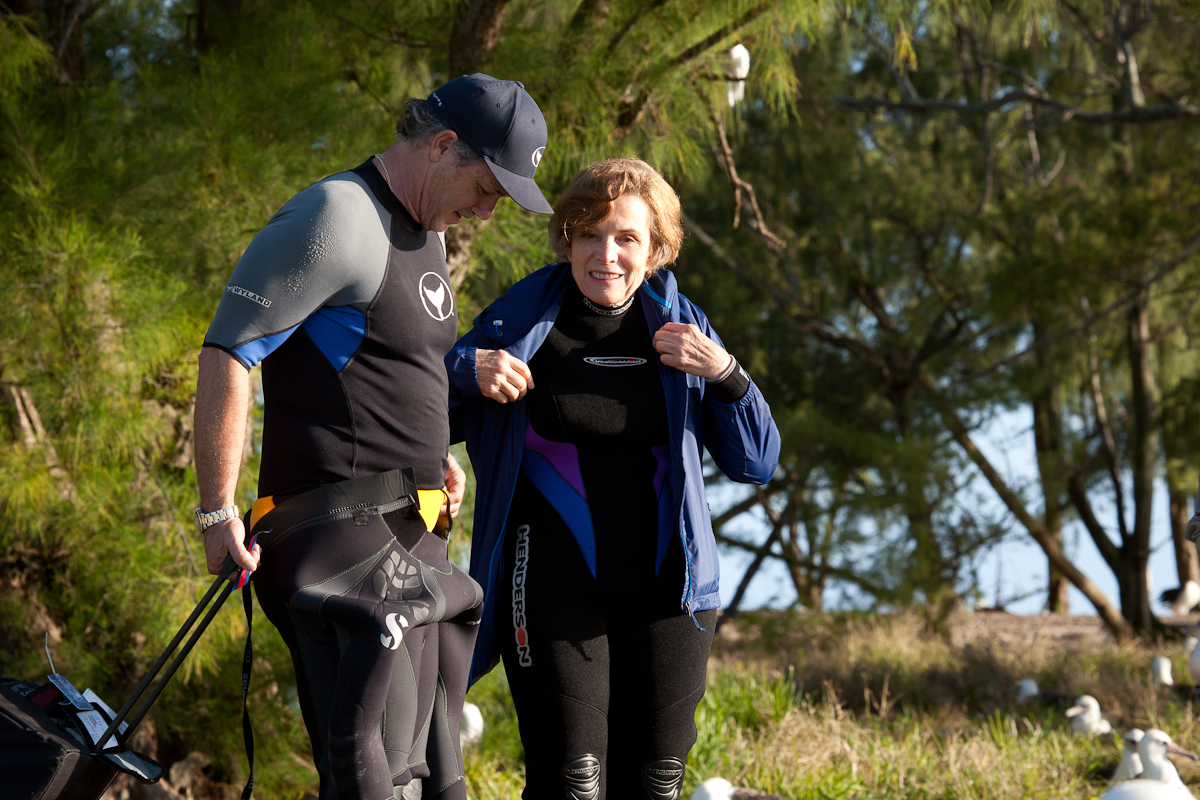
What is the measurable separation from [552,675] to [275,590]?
55 centimetres

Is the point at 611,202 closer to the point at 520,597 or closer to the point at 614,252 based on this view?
the point at 614,252

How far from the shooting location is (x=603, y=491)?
1.86m

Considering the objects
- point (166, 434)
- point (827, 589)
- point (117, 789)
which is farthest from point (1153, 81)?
point (117, 789)

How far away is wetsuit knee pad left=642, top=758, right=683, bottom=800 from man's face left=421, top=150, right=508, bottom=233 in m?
1.02

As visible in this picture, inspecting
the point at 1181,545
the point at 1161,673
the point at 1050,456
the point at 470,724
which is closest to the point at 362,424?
the point at 470,724

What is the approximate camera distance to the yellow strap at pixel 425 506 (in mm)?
1477

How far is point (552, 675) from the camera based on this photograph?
1757 millimetres

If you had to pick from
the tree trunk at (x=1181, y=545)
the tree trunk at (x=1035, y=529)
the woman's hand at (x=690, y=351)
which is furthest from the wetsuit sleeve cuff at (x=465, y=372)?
the tree trunk at (x=1181, y=545)

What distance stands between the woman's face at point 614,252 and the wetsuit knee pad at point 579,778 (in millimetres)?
828

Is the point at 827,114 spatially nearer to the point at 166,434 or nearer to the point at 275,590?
the point at 166,434

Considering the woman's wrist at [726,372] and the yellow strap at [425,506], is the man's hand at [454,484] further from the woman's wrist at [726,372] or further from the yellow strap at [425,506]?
the woman's wrist at [726,372]

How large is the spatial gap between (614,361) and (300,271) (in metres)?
0.69

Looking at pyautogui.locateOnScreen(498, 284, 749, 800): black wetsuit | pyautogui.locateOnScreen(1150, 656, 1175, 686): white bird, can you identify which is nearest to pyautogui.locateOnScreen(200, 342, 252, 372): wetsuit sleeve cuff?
pyautogui.locateOnScreen(498, 284, 749, 800): black wetsuit

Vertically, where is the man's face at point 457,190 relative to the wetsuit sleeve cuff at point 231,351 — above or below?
above
